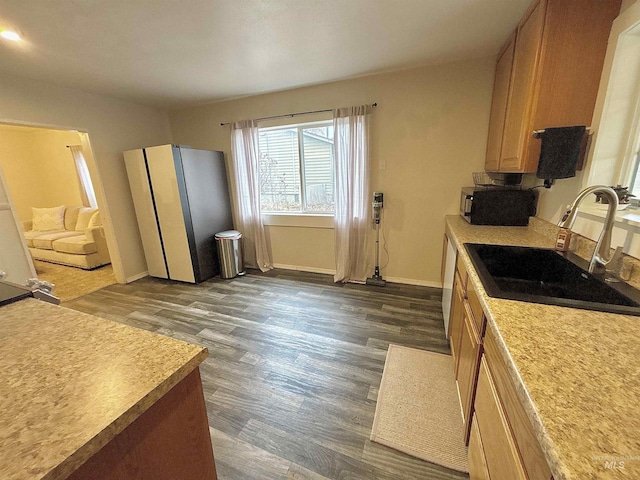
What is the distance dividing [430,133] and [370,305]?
193 cm

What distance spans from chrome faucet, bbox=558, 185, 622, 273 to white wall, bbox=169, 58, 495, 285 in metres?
1.73

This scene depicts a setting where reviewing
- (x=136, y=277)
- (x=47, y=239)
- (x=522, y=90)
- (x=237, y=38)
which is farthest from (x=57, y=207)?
(x=522, y=90)

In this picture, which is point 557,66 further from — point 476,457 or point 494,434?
point 476,457

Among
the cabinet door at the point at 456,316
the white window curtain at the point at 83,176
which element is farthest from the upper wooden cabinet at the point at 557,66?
the white window curtain at the point at 83,176

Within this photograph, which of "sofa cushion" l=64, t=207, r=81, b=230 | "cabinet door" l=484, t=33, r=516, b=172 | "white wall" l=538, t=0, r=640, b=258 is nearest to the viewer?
"white wall" l=538, t=0, r=640, b=258

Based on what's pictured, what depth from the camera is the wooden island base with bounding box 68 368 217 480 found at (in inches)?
20.8

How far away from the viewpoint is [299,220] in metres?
3.50

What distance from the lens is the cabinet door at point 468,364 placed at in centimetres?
113

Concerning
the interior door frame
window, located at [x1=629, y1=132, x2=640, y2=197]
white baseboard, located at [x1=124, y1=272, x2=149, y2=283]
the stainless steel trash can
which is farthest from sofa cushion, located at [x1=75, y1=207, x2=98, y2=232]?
window, located at [x1=629, y1=132, x2=640, y2=197]

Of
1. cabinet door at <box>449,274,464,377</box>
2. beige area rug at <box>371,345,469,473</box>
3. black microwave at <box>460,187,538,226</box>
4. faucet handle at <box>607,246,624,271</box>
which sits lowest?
beige area rug at <box>371,345,469,473</box>

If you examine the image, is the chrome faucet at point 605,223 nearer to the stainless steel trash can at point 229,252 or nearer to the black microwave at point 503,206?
the black microwave at point 503,206

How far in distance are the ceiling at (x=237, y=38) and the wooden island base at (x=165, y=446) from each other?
207cm

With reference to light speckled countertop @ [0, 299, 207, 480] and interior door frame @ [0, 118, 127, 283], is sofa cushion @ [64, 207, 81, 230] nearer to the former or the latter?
interior door frame @ [0, 118, 127, 283]

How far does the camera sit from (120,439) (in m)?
0.54
